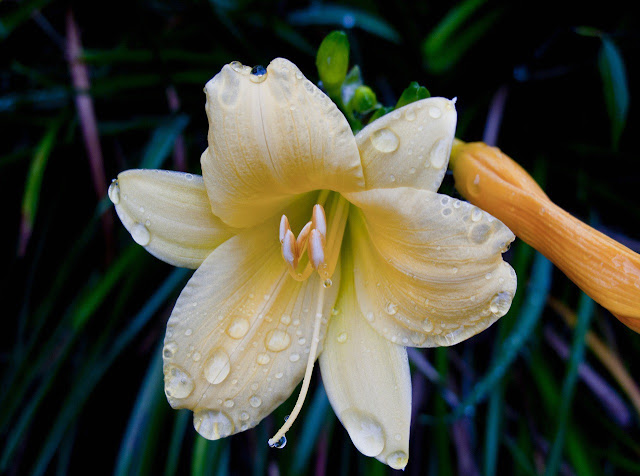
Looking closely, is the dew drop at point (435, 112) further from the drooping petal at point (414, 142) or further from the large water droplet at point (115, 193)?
the large water droplet at point (115, 193)

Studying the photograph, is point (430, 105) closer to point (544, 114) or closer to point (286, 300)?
point (286, 300)

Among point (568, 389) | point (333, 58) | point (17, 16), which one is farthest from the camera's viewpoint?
point (17, 16)

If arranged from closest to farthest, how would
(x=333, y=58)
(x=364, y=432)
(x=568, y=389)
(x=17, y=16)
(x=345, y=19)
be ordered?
(x=364, y=432) → (x=333, y=58) → (x=568, y=389) → (x=17, y=16) → (x=345, y=19)

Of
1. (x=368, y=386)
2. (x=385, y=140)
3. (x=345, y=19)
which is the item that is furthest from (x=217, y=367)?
(x=345, y=19)

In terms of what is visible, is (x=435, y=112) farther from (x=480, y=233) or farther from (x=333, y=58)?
(x=333, y=58)

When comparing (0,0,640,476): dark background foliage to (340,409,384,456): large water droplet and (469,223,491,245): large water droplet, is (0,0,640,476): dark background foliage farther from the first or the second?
(469,223,491,245): large water droplet

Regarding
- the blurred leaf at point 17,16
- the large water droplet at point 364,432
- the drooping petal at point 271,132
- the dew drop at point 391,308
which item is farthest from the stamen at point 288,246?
the blurred leaf at point 17,16
